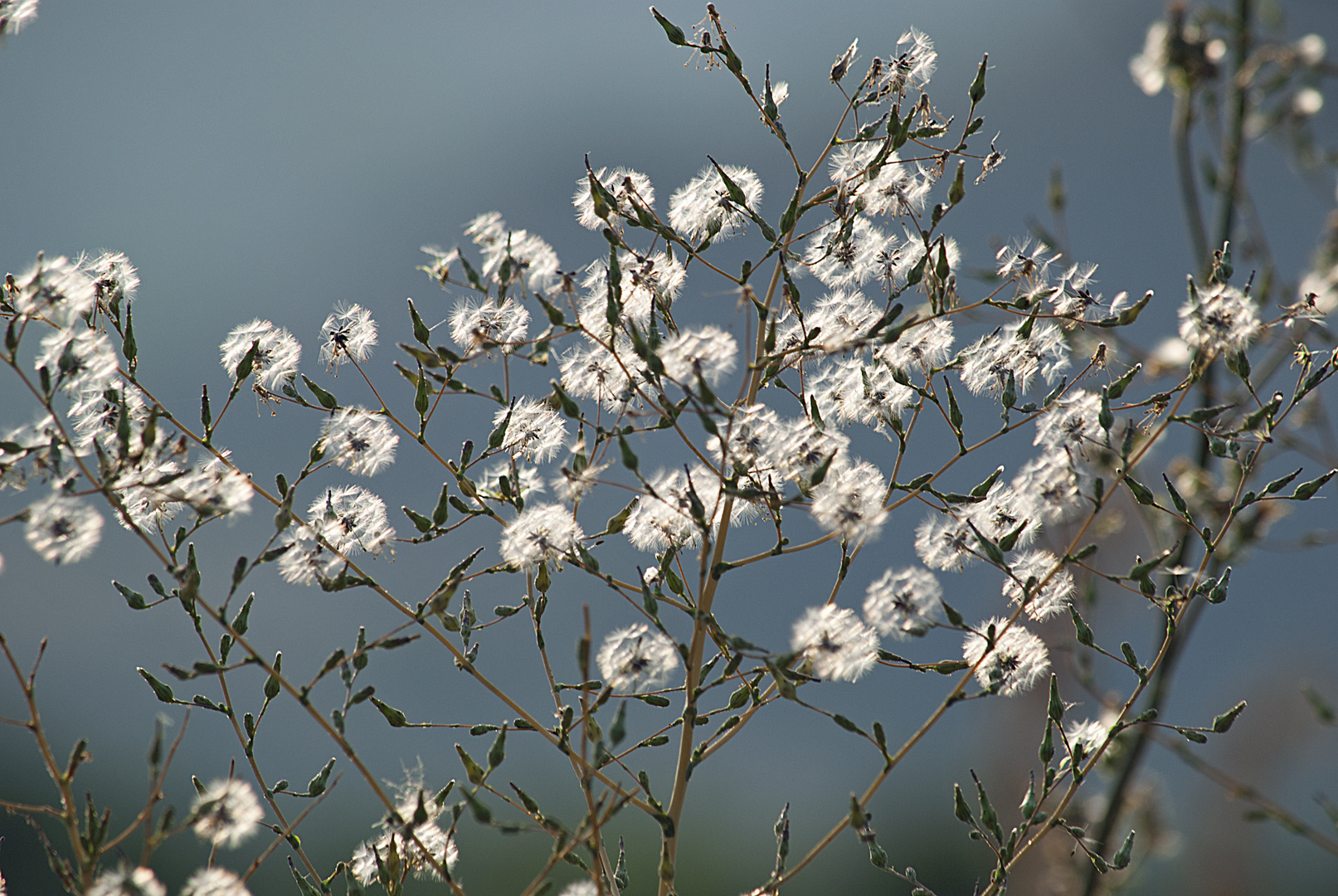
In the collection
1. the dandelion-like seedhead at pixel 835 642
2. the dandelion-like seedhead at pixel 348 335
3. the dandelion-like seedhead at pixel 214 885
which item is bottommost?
the dandelion-like seedhead at pixel 214 885

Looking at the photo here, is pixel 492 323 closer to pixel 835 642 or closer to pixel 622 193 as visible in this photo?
pixel 622 193

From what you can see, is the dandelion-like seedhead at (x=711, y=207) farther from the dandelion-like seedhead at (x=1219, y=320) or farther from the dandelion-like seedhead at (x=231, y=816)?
the dandelion-like seedhead at (x=231, y=816)

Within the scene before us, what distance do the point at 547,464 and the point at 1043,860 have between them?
1918 millimetres

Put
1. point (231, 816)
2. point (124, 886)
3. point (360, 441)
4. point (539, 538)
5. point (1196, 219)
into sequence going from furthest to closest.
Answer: point (1196, 219) < point (360, 441) < point (539, 538) < point (231, 816) < point (124, 886)

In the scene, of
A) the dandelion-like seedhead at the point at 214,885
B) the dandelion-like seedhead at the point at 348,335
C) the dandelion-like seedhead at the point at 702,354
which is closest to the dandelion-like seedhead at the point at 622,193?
the dandelion-like seedhead at the point at 702,354

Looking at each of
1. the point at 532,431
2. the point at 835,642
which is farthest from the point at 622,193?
the point at 835,642

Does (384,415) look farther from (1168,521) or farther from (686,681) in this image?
(1168,521)

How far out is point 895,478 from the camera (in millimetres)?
979

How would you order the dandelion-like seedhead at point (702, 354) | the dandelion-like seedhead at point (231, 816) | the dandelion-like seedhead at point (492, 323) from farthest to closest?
the dandelion-like seedhead at point (492, 323), the dandelion-like seedhead at point (702, 354), the dandelion-like seedhead at point (231, 816)

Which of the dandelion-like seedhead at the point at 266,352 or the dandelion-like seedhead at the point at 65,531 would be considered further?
the dandelion-like seedhead at the point at 266,352

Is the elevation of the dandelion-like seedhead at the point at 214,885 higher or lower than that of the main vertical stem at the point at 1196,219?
lower

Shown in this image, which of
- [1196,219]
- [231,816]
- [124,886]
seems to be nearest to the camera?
[124,886]

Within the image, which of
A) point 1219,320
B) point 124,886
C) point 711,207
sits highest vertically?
point 711,207

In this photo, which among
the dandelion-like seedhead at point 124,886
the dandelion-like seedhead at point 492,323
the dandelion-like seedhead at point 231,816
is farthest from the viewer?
the dandelion-like seedhead at point 492,323
